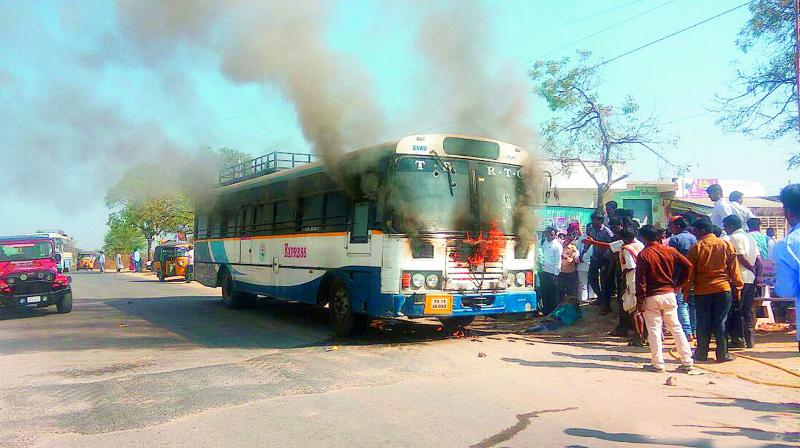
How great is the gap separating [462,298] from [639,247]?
247cm

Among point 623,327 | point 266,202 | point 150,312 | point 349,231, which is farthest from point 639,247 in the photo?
point 150,312

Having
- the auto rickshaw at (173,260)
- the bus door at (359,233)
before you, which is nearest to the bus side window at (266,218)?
the bus door at (359,233)

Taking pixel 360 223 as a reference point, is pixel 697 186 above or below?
above

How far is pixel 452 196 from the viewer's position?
28.6ft

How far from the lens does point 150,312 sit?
14125 millimetres

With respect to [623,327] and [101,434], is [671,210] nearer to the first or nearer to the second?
[623,327]

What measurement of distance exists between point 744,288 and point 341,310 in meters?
5.66

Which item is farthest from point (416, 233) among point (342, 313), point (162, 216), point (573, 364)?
point (162, 216)

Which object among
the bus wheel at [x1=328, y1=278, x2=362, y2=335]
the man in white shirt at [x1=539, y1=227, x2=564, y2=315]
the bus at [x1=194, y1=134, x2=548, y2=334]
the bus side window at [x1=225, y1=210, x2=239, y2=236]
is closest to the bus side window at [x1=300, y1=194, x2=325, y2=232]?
the bus at [x1=194, y1=134, x2=548, y2=334]

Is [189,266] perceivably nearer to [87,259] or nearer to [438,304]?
[438,304]

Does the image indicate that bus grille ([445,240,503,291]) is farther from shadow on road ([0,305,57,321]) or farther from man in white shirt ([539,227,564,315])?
shadow on road ([0,305,57,321])

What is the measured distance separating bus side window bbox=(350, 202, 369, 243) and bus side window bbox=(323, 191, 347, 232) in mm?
298

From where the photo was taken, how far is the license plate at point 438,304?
8367 millimetres

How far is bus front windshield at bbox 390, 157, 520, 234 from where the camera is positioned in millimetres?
8422
